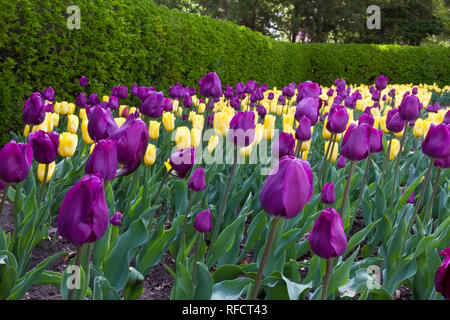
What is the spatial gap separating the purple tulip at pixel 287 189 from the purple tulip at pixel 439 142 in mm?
923

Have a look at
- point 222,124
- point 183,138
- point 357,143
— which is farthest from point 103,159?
point 222,124

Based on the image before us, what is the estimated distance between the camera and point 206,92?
9.00ft

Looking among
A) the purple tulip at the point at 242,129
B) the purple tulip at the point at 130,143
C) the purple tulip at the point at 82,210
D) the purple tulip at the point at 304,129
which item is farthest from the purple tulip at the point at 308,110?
the purple tulip at the point at 82,210

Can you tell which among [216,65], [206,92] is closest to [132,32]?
[216,65]

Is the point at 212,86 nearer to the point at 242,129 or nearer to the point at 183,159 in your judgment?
the point at 242,129

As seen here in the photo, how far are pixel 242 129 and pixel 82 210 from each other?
1.11 metres

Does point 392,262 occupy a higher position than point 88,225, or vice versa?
point 88,225

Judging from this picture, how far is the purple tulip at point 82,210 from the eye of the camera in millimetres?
1039

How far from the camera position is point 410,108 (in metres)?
2.52

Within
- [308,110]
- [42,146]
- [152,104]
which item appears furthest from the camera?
[308,110]

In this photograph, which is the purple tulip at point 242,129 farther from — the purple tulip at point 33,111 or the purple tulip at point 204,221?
the purple tulip at point 33,111

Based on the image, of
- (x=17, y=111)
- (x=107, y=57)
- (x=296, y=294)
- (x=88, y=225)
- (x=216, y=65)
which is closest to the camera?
(x=88, y=225)

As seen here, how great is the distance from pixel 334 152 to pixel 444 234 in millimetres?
1207

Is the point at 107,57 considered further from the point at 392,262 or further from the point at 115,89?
the point at 392,262
